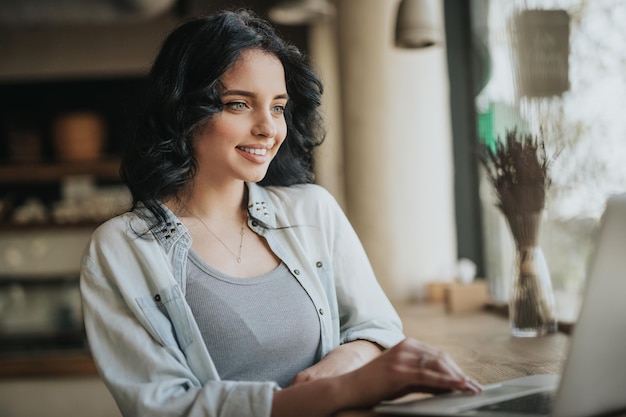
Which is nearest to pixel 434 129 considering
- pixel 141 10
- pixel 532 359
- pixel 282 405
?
pixel 141 10

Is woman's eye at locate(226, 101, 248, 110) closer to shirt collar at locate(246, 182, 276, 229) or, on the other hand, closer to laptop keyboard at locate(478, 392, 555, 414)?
shirt collar at locate(246, 182, 276, 229)

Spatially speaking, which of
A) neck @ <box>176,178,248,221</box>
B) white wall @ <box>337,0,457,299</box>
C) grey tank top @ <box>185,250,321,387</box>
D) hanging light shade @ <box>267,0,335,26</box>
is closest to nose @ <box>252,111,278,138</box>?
neck @ <box>176,178,248,221</box>

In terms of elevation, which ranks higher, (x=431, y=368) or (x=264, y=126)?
(x=264, y=126)

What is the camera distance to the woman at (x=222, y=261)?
1514 millimetres

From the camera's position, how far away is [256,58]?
1.75 meters

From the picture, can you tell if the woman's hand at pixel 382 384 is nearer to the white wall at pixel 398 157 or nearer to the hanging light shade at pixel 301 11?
the white wall at pixel 398 157

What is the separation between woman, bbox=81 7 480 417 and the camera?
1514mm

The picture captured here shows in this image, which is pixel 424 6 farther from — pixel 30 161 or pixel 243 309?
pixel 30 161

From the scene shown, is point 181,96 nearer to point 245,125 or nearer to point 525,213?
point 245,125

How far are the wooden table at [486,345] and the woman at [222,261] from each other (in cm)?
26

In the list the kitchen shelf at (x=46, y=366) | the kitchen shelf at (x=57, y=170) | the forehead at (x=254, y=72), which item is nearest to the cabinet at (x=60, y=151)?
the kitchen shelf at (x=57, y=170)

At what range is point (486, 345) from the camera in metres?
2.31

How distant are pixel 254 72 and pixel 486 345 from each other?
1.10 m

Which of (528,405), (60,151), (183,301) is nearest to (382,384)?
(528,405)
